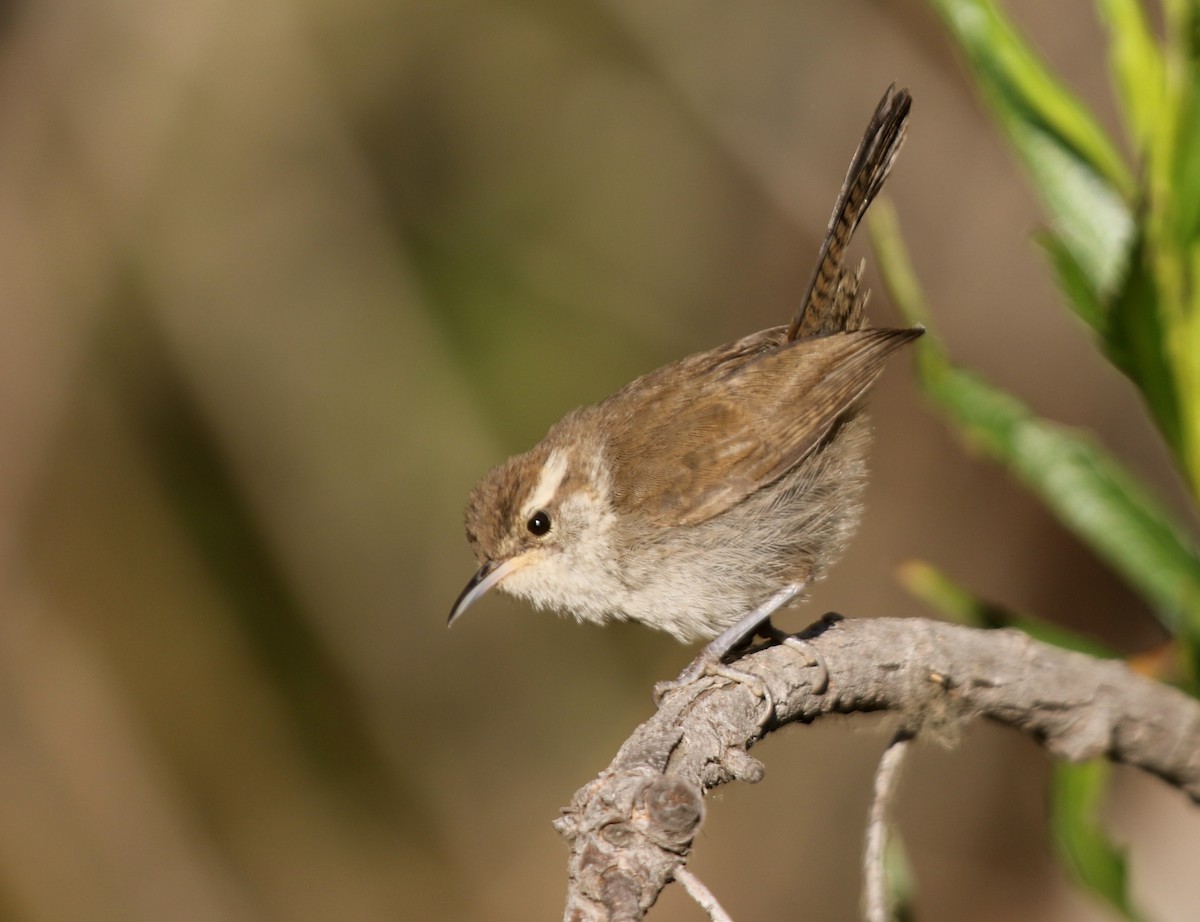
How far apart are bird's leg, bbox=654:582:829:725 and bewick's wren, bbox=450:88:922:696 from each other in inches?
0.5

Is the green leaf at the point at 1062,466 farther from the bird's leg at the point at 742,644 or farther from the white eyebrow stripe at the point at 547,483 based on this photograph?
the white eyebrow stripe at the point at 547,483

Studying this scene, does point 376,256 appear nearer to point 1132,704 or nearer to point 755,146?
point 755,146

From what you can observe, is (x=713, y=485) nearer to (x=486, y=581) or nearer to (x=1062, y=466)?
(x=486, y=581)

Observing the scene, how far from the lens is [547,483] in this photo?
3256 millimetres

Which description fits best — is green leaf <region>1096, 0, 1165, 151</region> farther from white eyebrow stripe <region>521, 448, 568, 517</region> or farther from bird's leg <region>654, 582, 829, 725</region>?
white eyebrow stripe <region>521, 448, 568, 517</region>

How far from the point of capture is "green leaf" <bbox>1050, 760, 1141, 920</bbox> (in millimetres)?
1874

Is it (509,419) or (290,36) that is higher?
(290,36)

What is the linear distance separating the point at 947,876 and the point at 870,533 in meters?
1.47

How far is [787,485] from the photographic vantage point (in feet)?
10.2

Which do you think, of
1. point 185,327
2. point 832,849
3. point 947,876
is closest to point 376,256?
point 185,327

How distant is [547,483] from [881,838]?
5.35 ft

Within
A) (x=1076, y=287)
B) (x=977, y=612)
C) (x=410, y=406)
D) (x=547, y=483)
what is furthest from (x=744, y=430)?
(x=410, y=406)

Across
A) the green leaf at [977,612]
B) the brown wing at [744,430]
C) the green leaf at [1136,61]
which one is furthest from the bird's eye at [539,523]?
the green leaf at [1136,61]

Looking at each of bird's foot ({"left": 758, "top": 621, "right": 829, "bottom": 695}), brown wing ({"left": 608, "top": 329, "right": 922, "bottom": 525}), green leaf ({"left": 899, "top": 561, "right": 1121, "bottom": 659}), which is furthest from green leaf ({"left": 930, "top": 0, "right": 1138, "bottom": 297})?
brown wing ({"left": 608, "top": 329, "right": 922, "bottom": 525})
